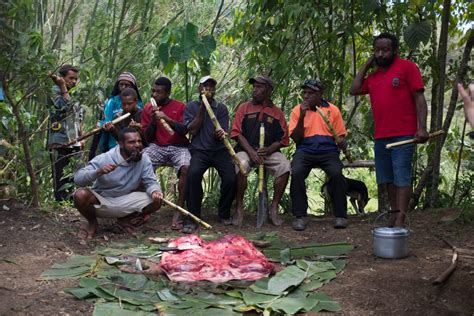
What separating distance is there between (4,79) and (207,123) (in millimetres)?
1805

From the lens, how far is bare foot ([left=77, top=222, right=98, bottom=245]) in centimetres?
480

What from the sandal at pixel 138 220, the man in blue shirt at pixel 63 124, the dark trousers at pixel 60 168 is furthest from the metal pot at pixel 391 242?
the dark trousers at pixel 60 168

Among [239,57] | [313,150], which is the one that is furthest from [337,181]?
[239,57]

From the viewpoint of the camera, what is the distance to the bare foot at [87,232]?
15.7 ft

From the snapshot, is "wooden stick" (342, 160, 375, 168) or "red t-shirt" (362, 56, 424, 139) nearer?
"red t-shirt" (362, 56, 424, 139)

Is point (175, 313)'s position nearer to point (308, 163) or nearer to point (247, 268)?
point (247, 268)

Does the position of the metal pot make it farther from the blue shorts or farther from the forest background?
the forest background

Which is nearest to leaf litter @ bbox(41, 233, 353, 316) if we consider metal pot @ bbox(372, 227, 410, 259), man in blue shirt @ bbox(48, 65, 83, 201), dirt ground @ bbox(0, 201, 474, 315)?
dirt ground @ bbox(0, 201, 474, 315)

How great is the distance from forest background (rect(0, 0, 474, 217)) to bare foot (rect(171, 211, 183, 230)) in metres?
0.91

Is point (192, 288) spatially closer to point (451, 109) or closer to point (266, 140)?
point (266, 140)

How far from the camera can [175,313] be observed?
3131mm

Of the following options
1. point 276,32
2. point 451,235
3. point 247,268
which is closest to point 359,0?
point 276,32

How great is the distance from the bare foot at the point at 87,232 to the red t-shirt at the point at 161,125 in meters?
1.07

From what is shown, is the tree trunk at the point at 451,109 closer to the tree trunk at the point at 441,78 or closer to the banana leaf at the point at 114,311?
the tree trunk at the point at 441,78
